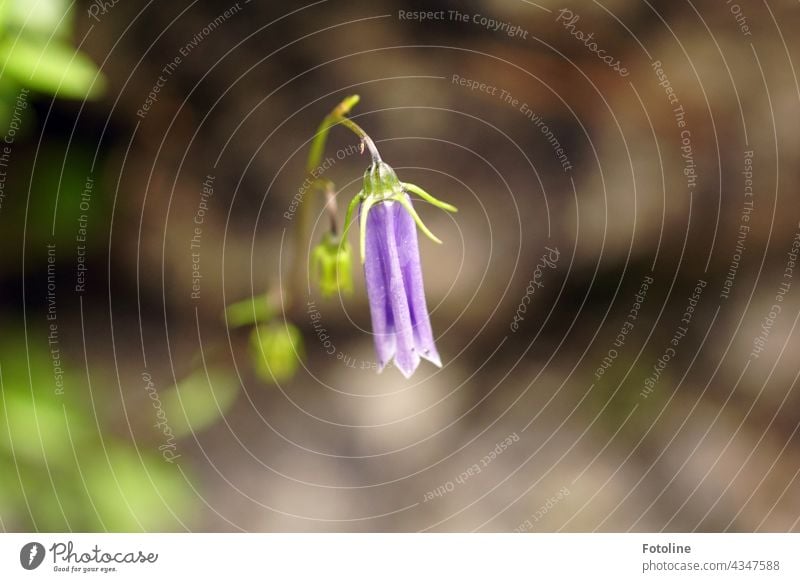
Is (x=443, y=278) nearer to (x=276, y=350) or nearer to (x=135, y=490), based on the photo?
(x=276, y=350)

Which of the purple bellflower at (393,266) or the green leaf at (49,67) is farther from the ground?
the green leaf at (49,67)

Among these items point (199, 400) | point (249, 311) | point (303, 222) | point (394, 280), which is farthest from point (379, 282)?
point (199, 400)

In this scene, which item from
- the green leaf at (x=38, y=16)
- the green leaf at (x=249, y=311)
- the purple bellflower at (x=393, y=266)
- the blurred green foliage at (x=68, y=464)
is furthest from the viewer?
the green leaf at (x=249, y=311)

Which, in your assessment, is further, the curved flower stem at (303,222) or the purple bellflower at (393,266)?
the curved flower stem at (303,222)

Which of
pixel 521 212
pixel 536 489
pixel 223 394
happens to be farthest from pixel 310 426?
pixel 521 212
